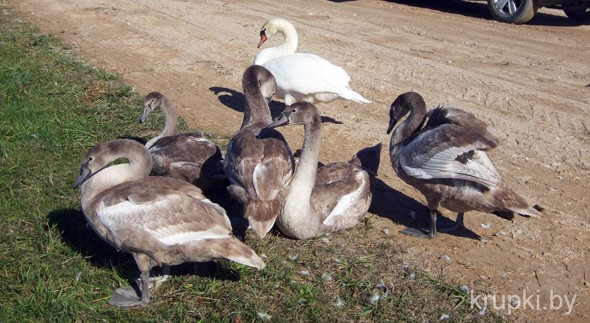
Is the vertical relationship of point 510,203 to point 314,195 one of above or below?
above

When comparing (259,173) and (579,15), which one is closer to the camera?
(259,173)

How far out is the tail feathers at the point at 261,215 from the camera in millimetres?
5245

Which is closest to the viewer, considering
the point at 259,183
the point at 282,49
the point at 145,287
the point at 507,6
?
the point at 145,287

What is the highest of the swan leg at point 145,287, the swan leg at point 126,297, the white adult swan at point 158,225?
the white adult swan at point 158,225

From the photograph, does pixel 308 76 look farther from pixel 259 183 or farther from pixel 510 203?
pixel 510 203

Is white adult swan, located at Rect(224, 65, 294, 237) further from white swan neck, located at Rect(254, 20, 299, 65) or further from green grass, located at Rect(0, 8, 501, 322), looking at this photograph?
white swan neck, located at Rect(254, 20, 299, 65)

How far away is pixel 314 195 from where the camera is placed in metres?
5.78

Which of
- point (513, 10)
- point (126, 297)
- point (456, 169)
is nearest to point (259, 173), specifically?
point (126, 297)

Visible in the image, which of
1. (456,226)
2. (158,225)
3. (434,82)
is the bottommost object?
(456,226)

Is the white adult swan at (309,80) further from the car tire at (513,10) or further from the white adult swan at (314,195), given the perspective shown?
the car tire at (513,10)

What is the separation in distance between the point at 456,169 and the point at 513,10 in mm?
9797

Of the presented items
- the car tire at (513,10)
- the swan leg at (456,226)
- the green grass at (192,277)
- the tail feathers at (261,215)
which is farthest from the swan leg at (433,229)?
the car tire at (513,10)

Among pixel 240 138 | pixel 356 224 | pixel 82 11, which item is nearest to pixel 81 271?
pixel 240 138

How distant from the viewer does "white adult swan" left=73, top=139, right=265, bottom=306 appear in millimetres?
4641
